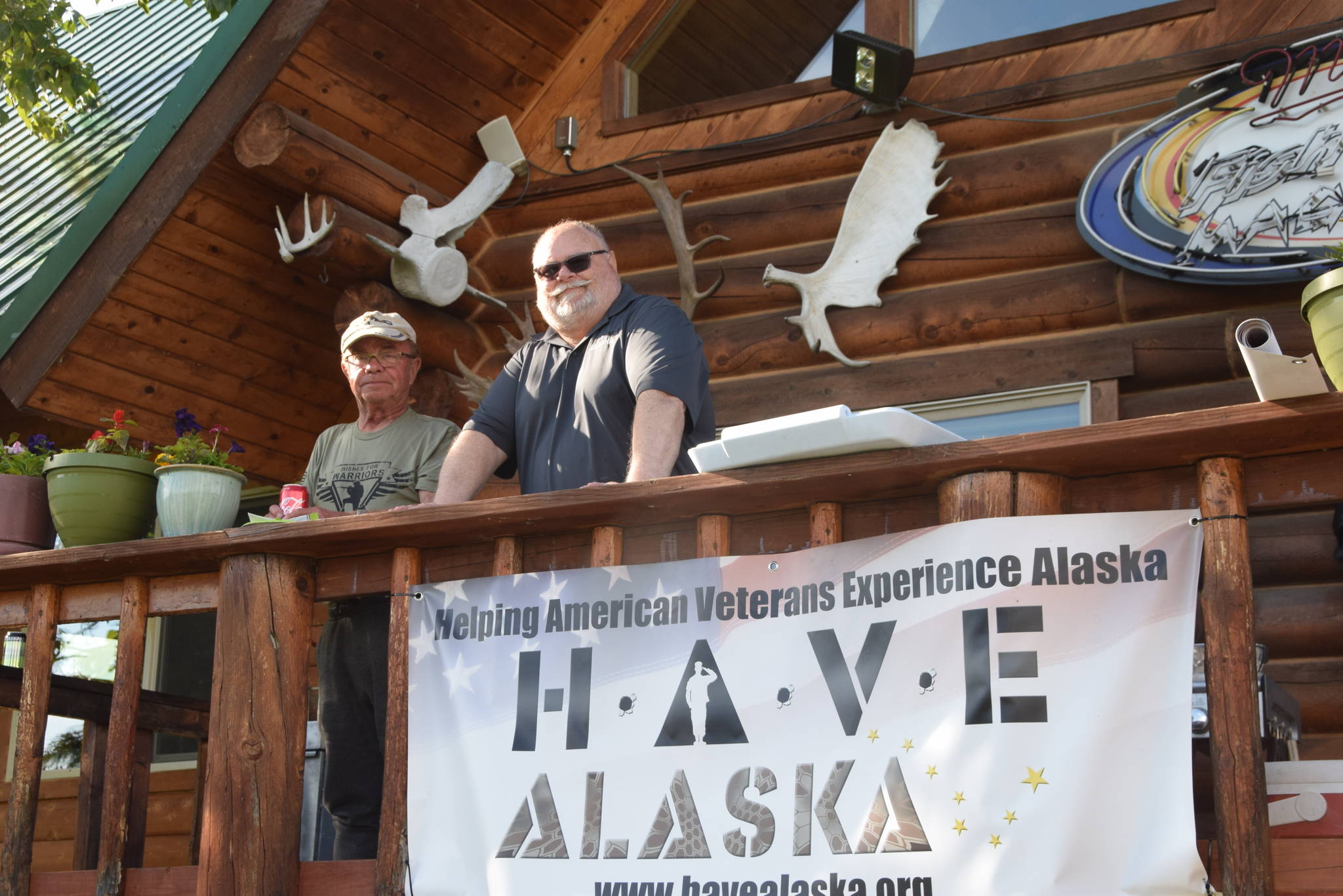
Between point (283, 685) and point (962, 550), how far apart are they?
184 centimetres

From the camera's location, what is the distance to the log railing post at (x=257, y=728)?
3738 mm

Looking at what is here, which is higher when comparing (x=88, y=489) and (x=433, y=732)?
(x=88, y=489)

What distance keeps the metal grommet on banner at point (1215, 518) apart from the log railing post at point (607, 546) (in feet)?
4.19

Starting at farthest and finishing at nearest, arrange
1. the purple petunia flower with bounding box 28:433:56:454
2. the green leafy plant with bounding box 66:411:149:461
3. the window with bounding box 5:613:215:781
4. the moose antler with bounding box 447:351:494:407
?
the window with bounding box 5:613:215:781 → the moose antler with bounding box 447:351:494:407 → the purple petunia flower with bounding box 28:433:56:454 → the green leafy plant with bounding box 66:411:149:461

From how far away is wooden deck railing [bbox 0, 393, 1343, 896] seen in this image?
2.87 m

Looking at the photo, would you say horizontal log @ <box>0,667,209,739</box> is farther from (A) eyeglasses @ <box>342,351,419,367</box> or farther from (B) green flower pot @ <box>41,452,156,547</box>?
(A) eyeglasses @ <box>342,351,419,367</box>

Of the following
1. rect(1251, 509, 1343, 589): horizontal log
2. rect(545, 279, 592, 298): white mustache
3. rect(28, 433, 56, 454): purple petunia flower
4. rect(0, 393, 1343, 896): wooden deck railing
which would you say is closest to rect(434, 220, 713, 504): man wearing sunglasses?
rect(545, 279, 592, 298): white mustache

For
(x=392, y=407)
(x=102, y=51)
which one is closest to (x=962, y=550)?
(x=392, y=407)

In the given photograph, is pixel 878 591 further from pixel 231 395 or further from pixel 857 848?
pixel 231 395

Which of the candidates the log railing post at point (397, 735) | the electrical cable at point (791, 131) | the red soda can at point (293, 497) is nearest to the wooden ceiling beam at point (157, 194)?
the electrical cable at point (791, 131)

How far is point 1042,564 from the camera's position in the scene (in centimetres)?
298

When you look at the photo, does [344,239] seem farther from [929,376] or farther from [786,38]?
[929,376]

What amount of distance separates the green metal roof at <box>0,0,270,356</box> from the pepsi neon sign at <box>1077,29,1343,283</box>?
338 cm

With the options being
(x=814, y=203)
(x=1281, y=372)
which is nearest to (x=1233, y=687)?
(x=1281, y=372)
